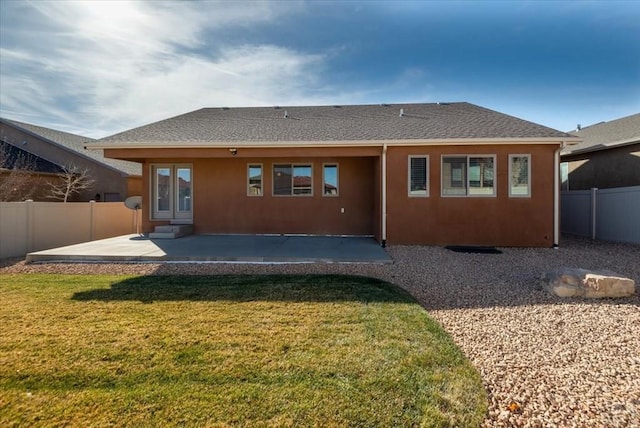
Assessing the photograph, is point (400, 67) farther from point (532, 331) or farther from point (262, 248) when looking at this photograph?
point (532, 331)

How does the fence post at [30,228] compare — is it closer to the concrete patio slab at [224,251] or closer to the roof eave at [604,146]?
the concrete patio slab at [224,251]

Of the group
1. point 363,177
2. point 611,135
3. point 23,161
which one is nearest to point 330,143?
point 363,177

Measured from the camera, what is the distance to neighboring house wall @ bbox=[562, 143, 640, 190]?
468 inches

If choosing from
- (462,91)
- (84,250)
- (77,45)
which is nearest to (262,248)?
(84,250)

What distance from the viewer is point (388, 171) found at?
9875 millimetres

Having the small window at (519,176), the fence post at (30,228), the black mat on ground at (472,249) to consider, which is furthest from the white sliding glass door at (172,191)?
the small window at (519,176)

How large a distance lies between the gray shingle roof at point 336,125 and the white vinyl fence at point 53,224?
2735mm

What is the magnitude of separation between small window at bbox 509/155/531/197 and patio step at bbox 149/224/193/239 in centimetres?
1059

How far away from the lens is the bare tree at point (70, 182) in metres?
16.1

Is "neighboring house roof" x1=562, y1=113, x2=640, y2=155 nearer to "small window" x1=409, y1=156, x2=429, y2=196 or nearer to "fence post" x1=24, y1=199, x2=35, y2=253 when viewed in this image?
"small window" x1=409, y1=156, x2=429, y2=196

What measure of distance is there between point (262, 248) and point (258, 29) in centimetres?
705

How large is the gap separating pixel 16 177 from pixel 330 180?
45.6ft

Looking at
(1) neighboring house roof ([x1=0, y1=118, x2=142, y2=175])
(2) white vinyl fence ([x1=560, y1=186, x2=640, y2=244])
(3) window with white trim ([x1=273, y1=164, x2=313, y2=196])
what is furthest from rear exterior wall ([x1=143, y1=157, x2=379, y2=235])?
(2) white vinyl fence ([x1=560, y1=186, x2=640, y2=244])

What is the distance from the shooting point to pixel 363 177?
1186cm
